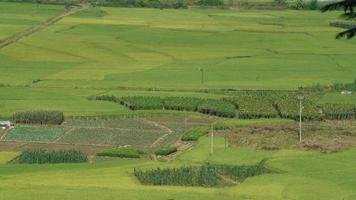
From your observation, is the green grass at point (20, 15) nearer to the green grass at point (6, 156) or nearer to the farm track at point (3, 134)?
the farm track at point (3, 134)

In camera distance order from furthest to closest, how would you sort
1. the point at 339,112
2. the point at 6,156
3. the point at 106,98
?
the point at 106,98
the point at 339,112
the point at 6,156

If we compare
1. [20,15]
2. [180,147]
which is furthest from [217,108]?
[20,15]

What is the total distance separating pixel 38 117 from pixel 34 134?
3.75 metres

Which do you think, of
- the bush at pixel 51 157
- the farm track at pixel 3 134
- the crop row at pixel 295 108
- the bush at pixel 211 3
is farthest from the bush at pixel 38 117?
the bush at pixel 211 3

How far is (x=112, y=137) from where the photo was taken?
44.4 meters

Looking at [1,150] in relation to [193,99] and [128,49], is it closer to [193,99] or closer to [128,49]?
[193,99]

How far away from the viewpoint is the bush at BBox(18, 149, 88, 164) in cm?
3678

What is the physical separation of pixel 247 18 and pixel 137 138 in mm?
76118

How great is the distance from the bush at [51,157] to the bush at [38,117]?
36.1 feet

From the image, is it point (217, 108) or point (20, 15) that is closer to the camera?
point (217, 108)

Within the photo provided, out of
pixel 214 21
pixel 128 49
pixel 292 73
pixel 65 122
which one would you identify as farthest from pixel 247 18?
pixel 65 122

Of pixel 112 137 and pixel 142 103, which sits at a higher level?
pixel 142 103

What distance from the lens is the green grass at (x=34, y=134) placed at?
144ft

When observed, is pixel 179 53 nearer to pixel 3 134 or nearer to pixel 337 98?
pixel 337 98
